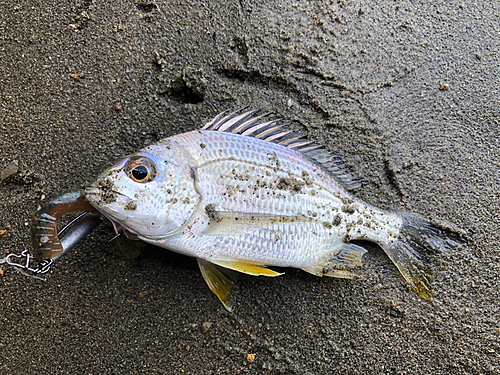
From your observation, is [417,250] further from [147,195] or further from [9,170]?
[9,170]

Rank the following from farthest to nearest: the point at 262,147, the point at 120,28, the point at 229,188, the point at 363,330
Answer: the point at 120,28 → the point at 363,330 → the point at 262,147 → the point at 229,188

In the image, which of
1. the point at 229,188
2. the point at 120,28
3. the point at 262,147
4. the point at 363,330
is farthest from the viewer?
the point at 120,28

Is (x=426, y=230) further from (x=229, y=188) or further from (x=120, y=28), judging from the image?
(x=120, y=28)

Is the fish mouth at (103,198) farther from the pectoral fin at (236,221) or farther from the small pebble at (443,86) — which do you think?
the small pebble at (443,86)

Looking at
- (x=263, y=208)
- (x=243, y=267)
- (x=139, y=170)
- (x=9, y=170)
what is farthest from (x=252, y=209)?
(x=9, y=170)

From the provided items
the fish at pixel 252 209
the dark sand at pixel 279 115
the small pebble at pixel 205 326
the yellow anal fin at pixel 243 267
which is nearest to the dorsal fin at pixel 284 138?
the fish at pixel 252 209

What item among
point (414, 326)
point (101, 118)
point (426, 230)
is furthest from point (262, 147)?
point (414, 326)

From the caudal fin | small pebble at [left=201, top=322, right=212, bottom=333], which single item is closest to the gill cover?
small pebble at [left=201, top=322, right=212, bottom=333]

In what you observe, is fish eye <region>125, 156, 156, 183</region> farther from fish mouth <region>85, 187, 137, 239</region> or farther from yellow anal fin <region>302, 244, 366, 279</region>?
yellow anal fin <region>302, 244, 366, 279</region>
